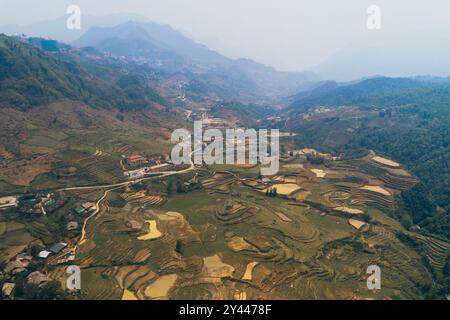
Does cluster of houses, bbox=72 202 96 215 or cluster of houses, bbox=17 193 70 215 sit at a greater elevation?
cluster of houses, bbox=17 193 70 215

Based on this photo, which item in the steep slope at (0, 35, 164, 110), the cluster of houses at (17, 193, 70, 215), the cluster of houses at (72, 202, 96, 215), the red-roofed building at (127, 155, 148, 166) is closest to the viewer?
the cluster of houses at (17, 193, 70, 215)

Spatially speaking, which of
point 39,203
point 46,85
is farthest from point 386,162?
point 46,85

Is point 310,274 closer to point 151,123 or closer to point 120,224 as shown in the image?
point 120,224

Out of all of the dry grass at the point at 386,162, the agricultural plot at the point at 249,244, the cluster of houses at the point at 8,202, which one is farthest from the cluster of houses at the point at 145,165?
the dry grass at the point at 386,162

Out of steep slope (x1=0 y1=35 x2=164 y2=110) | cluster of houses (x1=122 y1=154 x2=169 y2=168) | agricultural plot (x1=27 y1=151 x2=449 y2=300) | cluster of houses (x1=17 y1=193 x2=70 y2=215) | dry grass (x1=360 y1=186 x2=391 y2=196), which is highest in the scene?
steep slope (x1=0 y1=35 x2=164 y2=110)

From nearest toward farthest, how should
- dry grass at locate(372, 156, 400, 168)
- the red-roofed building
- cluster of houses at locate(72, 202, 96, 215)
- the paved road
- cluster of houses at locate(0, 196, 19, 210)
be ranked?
the paved road, cluster of houses at locate(72, 202, 96, 215), cluster of houses at locate(0, 196, 19, 210), the red-roofed building, dry grass at locate(372, 156, 400, 168)

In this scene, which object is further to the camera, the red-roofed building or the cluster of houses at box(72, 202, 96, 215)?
the red-roofed building

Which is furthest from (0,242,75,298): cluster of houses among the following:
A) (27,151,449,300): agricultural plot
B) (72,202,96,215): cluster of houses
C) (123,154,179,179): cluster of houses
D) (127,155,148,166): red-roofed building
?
(127,155,148,166): red-roofed building

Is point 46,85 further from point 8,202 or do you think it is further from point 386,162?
point 386,162

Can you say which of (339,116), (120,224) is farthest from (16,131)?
(339,116)

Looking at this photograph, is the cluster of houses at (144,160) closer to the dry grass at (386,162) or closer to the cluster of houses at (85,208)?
the cluster of houses at (85,208)

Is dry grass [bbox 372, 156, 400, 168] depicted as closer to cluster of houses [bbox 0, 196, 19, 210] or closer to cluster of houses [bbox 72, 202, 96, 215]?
cluster of houses [bbox 72, 202, 96, 215]
